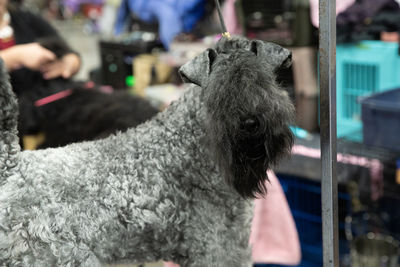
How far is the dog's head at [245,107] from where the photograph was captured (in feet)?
2.52

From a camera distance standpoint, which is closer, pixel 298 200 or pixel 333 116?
pixel 333 116

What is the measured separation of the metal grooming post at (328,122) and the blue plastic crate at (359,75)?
46.8 inches

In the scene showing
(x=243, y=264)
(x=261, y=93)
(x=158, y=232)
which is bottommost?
(x=243, y=264)

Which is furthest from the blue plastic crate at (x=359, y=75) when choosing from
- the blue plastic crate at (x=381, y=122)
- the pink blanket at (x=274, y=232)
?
the pink blanket at (x=274, y=232)

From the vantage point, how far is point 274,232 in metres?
1.69

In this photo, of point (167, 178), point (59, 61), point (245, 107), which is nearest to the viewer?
point (245, 107)

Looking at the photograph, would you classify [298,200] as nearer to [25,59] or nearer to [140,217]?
[25,59]

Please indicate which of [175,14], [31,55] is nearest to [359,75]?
[175,14]

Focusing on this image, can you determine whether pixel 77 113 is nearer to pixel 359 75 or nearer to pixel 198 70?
pixel 198 70

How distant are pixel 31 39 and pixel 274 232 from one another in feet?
3.71

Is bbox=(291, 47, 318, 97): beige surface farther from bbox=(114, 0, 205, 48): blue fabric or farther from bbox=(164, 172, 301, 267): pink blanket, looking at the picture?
bbox=(164, 172, 301, 267): pink blanket

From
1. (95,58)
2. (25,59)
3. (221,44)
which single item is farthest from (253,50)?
(95,58)

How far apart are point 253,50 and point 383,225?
168cm

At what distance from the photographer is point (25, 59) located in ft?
4.58
